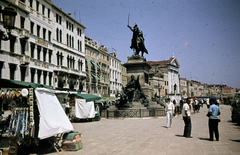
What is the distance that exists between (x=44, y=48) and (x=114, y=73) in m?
36.5

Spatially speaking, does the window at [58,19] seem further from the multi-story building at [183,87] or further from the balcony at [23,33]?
the multi-story building at [183,87]

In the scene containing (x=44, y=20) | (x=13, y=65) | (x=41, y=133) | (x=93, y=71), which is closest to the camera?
(x=41, y=133)

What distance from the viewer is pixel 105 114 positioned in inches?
931

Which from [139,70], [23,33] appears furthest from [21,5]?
[139,70]

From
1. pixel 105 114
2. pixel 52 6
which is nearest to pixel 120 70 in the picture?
pixel 52 6

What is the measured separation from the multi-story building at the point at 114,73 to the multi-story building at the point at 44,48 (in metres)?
18.8

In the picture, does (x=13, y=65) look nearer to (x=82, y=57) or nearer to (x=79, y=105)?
(x=79, y=105)


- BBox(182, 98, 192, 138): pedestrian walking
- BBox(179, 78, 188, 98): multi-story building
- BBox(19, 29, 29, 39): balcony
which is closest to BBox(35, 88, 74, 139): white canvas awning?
BBox(182, 98, 192, 138): pedestrian walking

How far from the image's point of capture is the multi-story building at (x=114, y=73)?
233 ft

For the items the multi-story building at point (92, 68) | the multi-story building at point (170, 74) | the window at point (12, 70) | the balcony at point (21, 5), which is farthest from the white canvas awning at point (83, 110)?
the multi-story building at point (170, 74)

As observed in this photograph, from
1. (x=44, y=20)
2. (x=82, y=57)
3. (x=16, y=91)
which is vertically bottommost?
(x=16, y=91)

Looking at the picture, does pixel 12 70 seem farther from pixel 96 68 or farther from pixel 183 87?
pixel 183 87

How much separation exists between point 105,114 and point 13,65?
15.5m

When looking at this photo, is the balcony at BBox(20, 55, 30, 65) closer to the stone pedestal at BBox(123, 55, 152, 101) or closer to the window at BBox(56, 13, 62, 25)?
the window at BBox(56, 13, 62, 25)
